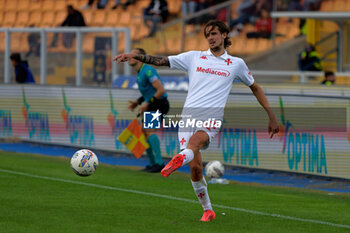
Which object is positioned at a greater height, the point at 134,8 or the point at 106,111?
the point at 134,8

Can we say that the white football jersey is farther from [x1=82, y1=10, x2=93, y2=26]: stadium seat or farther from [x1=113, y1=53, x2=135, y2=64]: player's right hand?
[x1=82, y1=10, x2=93, y2=26]: stadium seat

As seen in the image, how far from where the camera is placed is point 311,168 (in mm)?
12758

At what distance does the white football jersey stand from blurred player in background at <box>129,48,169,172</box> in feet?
15.1

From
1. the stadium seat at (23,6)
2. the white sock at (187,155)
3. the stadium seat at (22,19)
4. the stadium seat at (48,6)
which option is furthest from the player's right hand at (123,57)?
the stadium seat at (23,6)

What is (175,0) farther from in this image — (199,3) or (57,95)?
(57,95)

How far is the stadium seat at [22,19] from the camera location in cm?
2734

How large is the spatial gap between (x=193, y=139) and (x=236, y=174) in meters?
5.77

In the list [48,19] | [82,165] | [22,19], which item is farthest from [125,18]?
[82,165]

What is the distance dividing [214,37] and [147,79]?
5111 mm

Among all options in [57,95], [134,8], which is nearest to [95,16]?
[134,8]

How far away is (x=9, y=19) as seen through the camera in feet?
91.4

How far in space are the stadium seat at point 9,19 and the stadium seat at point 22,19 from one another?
17 centimetres

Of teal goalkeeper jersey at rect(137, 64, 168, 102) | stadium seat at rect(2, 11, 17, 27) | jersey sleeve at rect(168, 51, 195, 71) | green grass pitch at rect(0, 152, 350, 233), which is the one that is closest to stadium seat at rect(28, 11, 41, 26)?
stadium seat at rect(2, 11, 17, 27)

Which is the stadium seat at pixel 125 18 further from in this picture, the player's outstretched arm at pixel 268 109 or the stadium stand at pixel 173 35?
the player's outstretched arm at pixel 268 109
